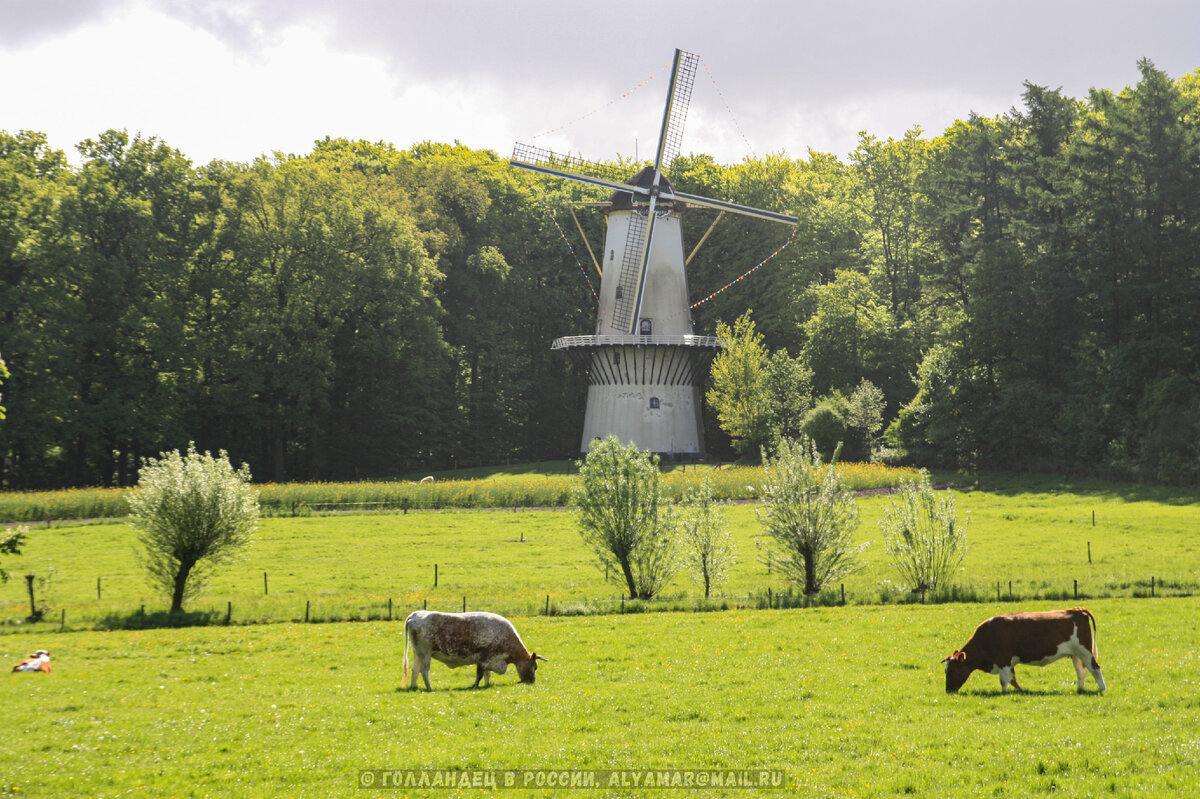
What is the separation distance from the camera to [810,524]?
29.3 metres

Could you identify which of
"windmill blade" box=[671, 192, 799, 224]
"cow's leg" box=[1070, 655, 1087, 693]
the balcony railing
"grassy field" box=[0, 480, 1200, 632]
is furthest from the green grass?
"cow's leg" box=[1070, 655, 1087, 693]

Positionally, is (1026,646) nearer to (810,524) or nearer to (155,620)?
(810,524)

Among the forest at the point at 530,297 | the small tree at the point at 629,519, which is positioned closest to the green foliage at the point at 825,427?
the forest at the point at 530,297

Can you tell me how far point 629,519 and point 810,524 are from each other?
527cm

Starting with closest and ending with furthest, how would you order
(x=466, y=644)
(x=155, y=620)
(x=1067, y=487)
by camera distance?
(x=466, y=644) → (x=155, y=620) → (x=1067, y=487)

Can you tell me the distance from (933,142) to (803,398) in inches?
1200

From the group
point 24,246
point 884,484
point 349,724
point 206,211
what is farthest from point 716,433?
point 349,724

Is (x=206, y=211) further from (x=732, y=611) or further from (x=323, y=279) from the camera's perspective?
(x=732, y=611)

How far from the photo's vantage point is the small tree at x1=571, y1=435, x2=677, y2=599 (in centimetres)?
2970

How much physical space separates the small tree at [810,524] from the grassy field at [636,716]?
21.9 ft

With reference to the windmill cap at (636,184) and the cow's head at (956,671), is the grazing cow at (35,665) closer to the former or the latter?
the cow's head at (956,671)

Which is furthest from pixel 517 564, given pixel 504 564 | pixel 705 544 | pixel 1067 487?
pixel 1067 487

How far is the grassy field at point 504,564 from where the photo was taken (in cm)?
2736

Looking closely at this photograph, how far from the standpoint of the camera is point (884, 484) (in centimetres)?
5384
